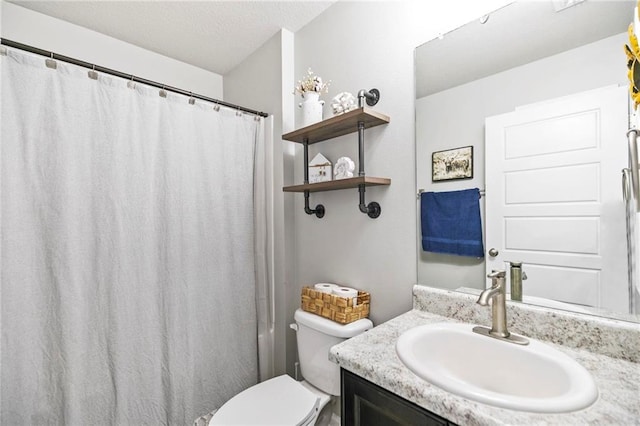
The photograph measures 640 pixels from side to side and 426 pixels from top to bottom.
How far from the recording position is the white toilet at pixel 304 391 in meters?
1.16

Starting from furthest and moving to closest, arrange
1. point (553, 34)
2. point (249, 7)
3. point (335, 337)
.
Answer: point (249, 7) → point (335, 337) → point (553, 34)

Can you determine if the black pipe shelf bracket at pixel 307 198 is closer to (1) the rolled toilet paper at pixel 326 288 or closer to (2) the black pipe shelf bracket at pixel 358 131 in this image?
(2) the black pipe shelf bracket at pixel 358 131

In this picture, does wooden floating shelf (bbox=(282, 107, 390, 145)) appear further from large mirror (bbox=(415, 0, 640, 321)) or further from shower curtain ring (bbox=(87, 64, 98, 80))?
shower curtain ring (bbox=(87, 64, 98, 80))

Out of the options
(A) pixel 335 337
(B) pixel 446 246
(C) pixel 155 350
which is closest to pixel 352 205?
(B) pixel 446 246

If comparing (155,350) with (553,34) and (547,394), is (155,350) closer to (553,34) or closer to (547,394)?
(547,394)

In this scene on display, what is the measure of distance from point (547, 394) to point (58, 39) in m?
2.74

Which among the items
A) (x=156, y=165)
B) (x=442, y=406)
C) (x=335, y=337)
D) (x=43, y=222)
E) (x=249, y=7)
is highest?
(x=249, y=7)

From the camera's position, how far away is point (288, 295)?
5.98 feet

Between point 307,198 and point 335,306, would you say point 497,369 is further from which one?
point 307,198

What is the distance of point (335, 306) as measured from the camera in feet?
4.33

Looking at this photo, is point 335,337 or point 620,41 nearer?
point 620,41

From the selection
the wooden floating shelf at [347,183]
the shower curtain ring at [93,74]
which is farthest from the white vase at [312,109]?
the shower curtain ring at [93,74]

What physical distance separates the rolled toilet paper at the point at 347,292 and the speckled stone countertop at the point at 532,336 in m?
0.26

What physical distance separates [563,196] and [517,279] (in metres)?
0.30
